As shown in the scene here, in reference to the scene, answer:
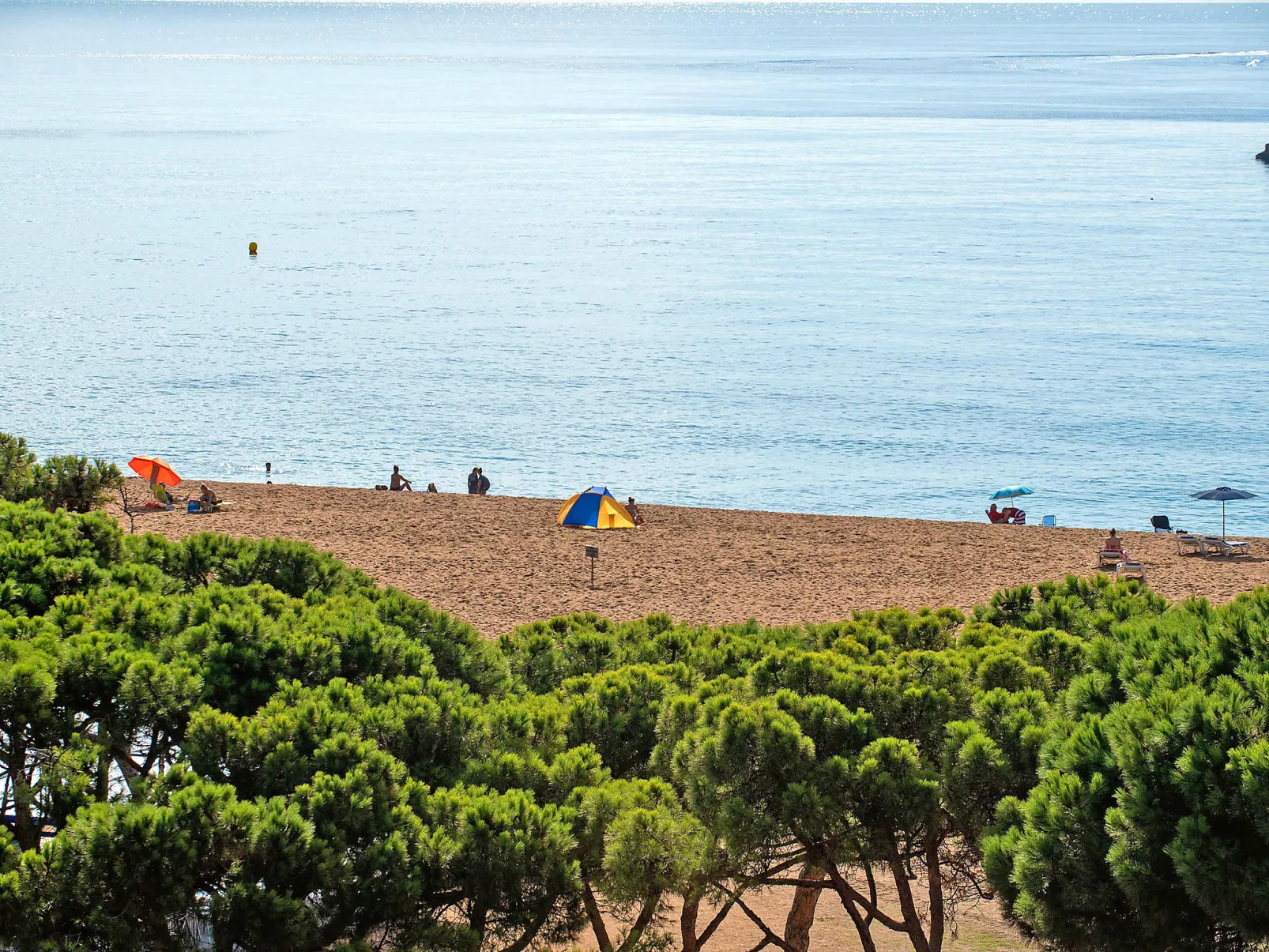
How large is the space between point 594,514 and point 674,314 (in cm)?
3495

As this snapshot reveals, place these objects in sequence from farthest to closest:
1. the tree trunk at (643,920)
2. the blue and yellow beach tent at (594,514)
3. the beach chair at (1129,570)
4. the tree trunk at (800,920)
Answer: the blue and yellow beach tent at (594,514)
the beach chair at (1129,570)
the tree trunk at (800,920)
the tree trunk at (643,920)

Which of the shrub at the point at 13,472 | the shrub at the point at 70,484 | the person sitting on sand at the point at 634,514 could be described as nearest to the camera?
the shrub at the point at 13,472

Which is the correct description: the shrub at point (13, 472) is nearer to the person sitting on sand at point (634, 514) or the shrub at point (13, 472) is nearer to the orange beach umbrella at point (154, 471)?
the orange beach umbrella at point (154, 471)

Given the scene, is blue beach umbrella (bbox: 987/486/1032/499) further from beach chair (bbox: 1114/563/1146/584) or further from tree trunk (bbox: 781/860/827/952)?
tree trunk (bbox: 781/860/827/952)

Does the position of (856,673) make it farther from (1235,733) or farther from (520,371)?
(520,371)

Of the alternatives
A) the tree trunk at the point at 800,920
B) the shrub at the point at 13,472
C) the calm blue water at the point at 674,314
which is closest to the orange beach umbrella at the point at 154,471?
the calm blue water at the point at 674,314

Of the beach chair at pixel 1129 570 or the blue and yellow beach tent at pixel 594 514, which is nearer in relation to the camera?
the beach chair at pixel 1129 570

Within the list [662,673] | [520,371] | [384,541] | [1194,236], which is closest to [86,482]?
[384,541]

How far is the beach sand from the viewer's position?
22.3m

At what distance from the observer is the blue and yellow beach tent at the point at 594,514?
88.0ft

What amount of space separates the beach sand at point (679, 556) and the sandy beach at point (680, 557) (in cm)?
5

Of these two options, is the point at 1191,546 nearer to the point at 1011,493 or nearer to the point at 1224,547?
the point at 1224,547

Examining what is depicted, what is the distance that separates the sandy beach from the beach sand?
46mm

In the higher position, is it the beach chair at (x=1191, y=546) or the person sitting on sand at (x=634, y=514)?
the person sitting on sand at (x=634, y=514)
